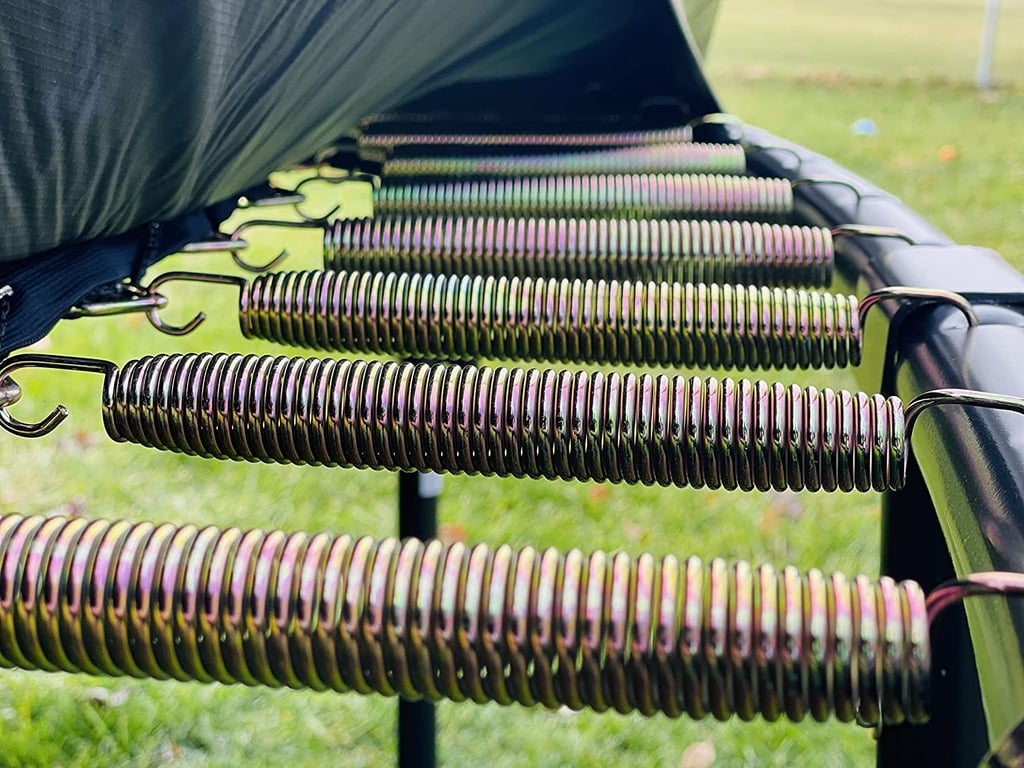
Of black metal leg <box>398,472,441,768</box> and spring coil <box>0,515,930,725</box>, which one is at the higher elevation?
spring coil <box>0,515,930,725</box>

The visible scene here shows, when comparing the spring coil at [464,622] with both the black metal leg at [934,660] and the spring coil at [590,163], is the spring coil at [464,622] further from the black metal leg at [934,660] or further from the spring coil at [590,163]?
the spring coil at [590,163]

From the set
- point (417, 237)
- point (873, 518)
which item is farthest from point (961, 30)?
point (417, 237)

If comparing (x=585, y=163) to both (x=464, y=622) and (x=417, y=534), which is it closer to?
(x=417, y=534)

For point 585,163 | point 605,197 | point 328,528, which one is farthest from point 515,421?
point 328,528

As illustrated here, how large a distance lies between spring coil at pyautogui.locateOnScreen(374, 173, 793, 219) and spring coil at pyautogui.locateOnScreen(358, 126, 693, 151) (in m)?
0.15

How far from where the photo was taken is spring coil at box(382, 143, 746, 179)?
0.86 m

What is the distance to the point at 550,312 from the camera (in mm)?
556

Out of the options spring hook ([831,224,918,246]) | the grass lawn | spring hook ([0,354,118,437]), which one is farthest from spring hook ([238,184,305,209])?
the grass lawn

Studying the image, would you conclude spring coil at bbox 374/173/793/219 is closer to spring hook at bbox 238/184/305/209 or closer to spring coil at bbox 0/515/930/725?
spring hook at bbox 238/184/305/209

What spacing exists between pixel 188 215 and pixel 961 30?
7.81 m

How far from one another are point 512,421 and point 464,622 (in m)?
0.15

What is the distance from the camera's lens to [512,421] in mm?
438

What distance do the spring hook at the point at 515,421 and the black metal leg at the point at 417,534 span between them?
47 centimetres

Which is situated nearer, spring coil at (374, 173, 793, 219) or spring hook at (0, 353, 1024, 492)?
spring hook at (0, 353, 1024, 492)
